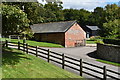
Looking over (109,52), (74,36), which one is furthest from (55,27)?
(109,52)

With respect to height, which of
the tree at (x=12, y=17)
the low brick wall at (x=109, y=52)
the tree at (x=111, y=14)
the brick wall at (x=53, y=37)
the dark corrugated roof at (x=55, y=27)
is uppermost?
the tree at (x=111, y=14)

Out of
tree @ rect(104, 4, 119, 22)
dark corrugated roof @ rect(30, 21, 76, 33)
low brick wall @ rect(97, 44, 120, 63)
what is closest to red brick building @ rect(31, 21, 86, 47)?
dark corrugated roof @ rect(30, 21, 76, 33)

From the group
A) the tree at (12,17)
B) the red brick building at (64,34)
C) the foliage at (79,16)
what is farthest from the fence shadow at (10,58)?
the foliage at (79,16)

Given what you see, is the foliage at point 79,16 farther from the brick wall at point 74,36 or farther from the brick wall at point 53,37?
the brick wall at point 53,37

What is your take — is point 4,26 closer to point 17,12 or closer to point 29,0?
point 17,12

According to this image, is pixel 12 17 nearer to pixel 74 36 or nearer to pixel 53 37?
pixel 53 37

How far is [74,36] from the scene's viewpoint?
37750 mm

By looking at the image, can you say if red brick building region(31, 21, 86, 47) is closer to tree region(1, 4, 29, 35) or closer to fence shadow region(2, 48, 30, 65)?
fence shadow region(2, 48, 30, 65)

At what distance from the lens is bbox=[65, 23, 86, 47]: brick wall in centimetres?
3618

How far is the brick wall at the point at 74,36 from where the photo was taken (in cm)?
3618

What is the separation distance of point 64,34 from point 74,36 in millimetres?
3320

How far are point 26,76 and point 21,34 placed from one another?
548cm

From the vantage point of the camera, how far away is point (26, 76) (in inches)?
364

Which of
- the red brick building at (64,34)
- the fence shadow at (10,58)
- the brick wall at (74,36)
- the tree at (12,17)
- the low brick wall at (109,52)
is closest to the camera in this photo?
the tree at (12,17)
